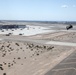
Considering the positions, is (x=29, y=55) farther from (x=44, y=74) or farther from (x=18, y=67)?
(x=44, y=74)

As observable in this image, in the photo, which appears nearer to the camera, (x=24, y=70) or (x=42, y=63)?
(x=24, y=70)

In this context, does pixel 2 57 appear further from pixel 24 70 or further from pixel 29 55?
pixel 24 70

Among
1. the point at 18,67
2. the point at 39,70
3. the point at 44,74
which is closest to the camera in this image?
the point at 44,74

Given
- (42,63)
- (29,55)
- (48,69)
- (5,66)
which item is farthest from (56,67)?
(29,55)

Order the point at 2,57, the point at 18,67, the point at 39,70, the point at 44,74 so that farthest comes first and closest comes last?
the point at 2,57, the point at 18,67, the point at 39,70, the point at 44,74

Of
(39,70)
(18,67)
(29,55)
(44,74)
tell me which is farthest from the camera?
(29,55)

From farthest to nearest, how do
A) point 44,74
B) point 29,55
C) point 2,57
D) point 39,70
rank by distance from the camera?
point 29,55, point 2,57, point 39,70, point 44,74

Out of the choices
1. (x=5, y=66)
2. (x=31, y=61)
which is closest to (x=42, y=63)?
(x=31, y=61)

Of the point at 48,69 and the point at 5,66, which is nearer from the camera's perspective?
the point at 48,69
